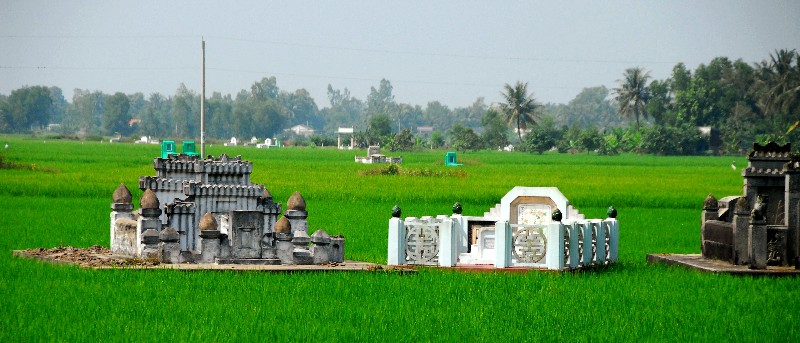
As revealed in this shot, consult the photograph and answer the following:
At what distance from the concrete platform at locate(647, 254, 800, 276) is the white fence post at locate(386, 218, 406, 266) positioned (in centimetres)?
503

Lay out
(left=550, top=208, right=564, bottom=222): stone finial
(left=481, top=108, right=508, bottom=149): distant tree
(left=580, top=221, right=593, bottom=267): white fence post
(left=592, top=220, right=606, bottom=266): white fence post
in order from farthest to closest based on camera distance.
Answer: (left=481, top=108, right=508, bottom=149): distant tree → (left=592, top=220, right=606, bottom=266): white fence post → (left=580, top=221, right=593, bottom=267): white fence post → (left=550, top=208, right=564, bottom=222): stone finial

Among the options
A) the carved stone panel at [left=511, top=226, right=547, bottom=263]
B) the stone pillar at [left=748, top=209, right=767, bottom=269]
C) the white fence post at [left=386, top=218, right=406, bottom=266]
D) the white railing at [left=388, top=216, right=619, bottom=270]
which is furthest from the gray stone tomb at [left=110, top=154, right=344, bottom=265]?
the stone pillar at [left=748, top=209, right=767, bottom=269]

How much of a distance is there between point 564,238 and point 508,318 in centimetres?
441

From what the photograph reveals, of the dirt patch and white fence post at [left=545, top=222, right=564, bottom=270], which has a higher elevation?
white fence post at [left=545, top=222, right=564, bottom=270]

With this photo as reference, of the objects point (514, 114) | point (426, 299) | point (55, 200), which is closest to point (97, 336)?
point (426, 299)

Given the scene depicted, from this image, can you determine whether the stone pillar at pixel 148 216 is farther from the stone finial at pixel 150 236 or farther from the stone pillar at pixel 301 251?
the stone pillar at pixel 301 251

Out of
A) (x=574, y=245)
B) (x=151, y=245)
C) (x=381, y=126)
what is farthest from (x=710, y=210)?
(x=381, y=126)

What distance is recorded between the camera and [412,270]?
1886 centimetres

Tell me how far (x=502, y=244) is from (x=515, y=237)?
239 millimetres

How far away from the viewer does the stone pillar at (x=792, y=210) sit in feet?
65.2

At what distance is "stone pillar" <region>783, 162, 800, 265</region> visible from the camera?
19859mm

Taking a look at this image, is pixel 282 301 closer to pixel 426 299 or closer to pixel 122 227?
pixel 426 299

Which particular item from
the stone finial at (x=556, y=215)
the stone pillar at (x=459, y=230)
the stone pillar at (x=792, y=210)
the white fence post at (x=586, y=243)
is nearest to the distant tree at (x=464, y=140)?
the stone pillar at (x=459, y=230)

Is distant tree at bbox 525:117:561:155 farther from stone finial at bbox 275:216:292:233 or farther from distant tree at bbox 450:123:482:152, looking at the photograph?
stone finial at bbox 275:216:292:233
